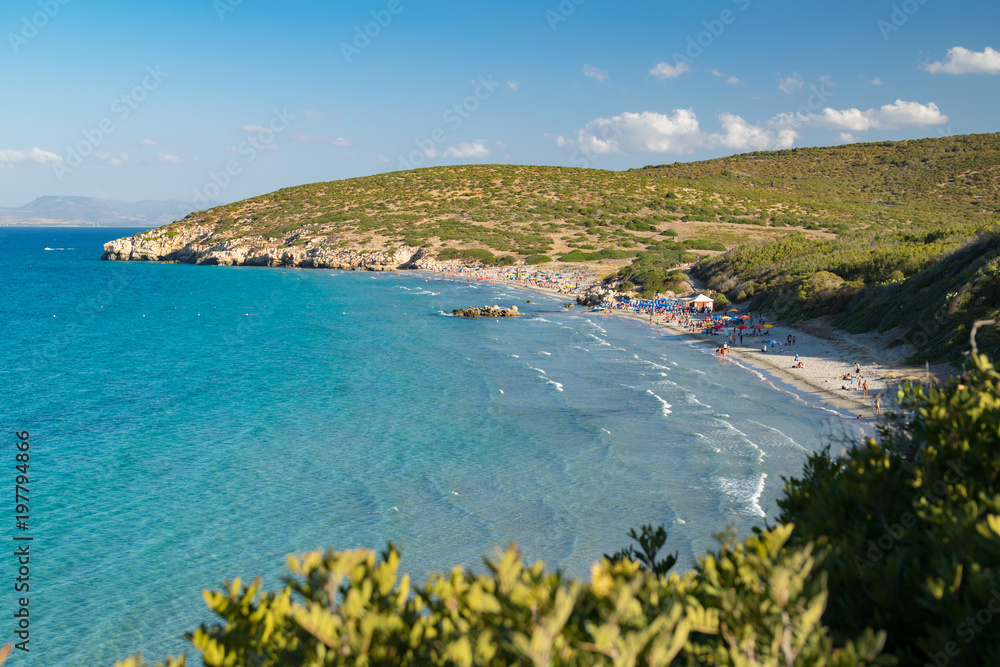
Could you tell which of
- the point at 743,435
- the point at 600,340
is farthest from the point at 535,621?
the point at 600,340

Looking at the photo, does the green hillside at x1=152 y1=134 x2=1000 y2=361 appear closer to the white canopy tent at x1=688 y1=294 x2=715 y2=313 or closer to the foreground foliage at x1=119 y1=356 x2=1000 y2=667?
the white canopy tent at x1=688 y1=294 x2=715 y2=313

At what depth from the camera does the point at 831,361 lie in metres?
36.5

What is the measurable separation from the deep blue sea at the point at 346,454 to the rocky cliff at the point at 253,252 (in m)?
52.3

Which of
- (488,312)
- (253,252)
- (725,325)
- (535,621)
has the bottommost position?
(488,312)

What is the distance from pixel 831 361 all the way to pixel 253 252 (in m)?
96.8

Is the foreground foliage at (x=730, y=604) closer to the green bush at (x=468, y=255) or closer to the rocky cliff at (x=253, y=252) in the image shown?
the green bush at (x=468, y=255)

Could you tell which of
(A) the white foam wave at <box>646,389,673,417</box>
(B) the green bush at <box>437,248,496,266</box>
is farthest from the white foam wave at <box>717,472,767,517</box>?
(B) the green bush at <box>437,248,496,266</box>

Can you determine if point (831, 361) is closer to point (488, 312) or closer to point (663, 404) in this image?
point (663, 404)

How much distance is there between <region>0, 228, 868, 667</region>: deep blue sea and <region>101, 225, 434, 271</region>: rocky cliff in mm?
52338

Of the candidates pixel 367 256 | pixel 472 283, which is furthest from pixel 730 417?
pixel 367 256

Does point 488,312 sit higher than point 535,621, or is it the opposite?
point 535,621

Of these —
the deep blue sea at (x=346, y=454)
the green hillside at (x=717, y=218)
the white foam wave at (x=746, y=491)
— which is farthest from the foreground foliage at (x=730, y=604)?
the green hillside at (x=717, y=218)

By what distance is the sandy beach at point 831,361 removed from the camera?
2937 centimetres

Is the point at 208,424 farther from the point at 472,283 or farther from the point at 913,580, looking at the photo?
the point at 472,283
